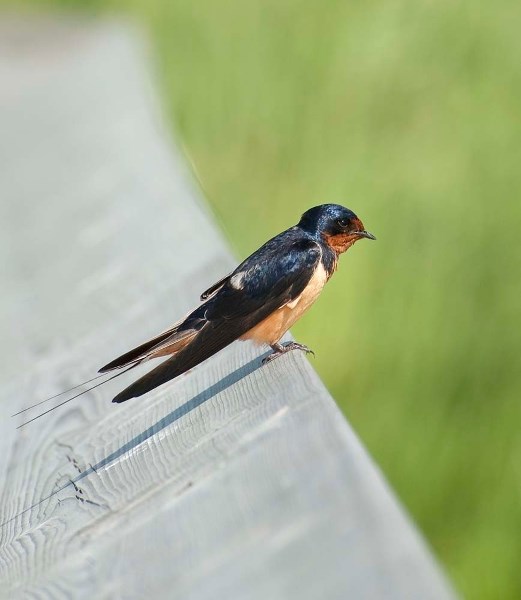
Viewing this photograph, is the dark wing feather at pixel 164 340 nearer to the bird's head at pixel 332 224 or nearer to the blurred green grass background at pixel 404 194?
the bird's head at pixel 332 224

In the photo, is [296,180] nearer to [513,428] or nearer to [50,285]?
[50,285]

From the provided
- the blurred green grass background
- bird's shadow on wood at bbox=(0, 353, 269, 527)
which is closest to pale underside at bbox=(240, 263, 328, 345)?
bird's shadow on wood at bbox=(0, 353, 269, 527)

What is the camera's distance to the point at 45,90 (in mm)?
5305

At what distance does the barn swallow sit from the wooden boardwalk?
7cm

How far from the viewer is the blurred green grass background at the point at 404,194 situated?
91.3 inches

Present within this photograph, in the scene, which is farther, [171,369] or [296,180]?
[296,180]

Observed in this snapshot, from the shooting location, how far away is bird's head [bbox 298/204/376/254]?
220 cm

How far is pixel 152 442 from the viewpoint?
167 centimetres

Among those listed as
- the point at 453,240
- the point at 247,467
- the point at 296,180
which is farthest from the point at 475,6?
the point at 247,467

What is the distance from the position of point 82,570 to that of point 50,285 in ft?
5.98

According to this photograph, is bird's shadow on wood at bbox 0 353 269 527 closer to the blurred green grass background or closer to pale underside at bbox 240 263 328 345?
pale underside at bbox 240 263 328 345

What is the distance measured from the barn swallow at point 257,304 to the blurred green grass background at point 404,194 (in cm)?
46

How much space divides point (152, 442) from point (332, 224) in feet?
2.34

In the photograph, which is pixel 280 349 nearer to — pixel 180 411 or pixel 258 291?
pixel 258 291
